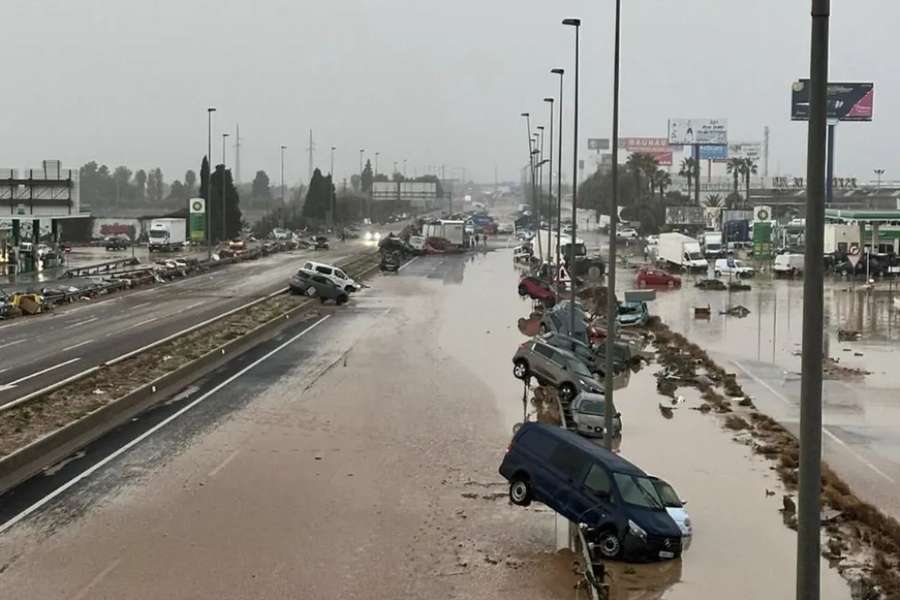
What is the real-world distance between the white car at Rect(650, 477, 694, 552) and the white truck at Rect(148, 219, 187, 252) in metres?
81.4

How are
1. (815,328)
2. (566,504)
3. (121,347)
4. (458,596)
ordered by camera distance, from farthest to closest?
(121,347) → (566,504) → (458,596) → (815,328)

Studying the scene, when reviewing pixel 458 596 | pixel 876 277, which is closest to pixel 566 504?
pixel 458 596

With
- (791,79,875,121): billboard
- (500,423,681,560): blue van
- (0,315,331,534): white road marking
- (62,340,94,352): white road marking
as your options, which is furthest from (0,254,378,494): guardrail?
(791,79,875,121): billboard

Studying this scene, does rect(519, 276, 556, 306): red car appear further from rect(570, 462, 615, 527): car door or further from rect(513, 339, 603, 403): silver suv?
rect(570, 462, 615, 527): car door

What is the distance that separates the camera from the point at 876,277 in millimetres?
70500

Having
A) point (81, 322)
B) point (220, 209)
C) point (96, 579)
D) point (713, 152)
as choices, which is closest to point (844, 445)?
point (96, 579)

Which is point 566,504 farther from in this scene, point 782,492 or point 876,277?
point 876,277

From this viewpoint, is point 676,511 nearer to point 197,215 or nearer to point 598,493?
point 598,493

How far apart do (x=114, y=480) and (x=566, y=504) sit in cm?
733

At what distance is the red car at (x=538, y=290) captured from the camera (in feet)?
163

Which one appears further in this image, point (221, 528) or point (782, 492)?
point (782, 492)

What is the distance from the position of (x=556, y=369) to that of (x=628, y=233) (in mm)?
104094

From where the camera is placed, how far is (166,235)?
9519cm

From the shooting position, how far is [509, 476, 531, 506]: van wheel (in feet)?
53.1
